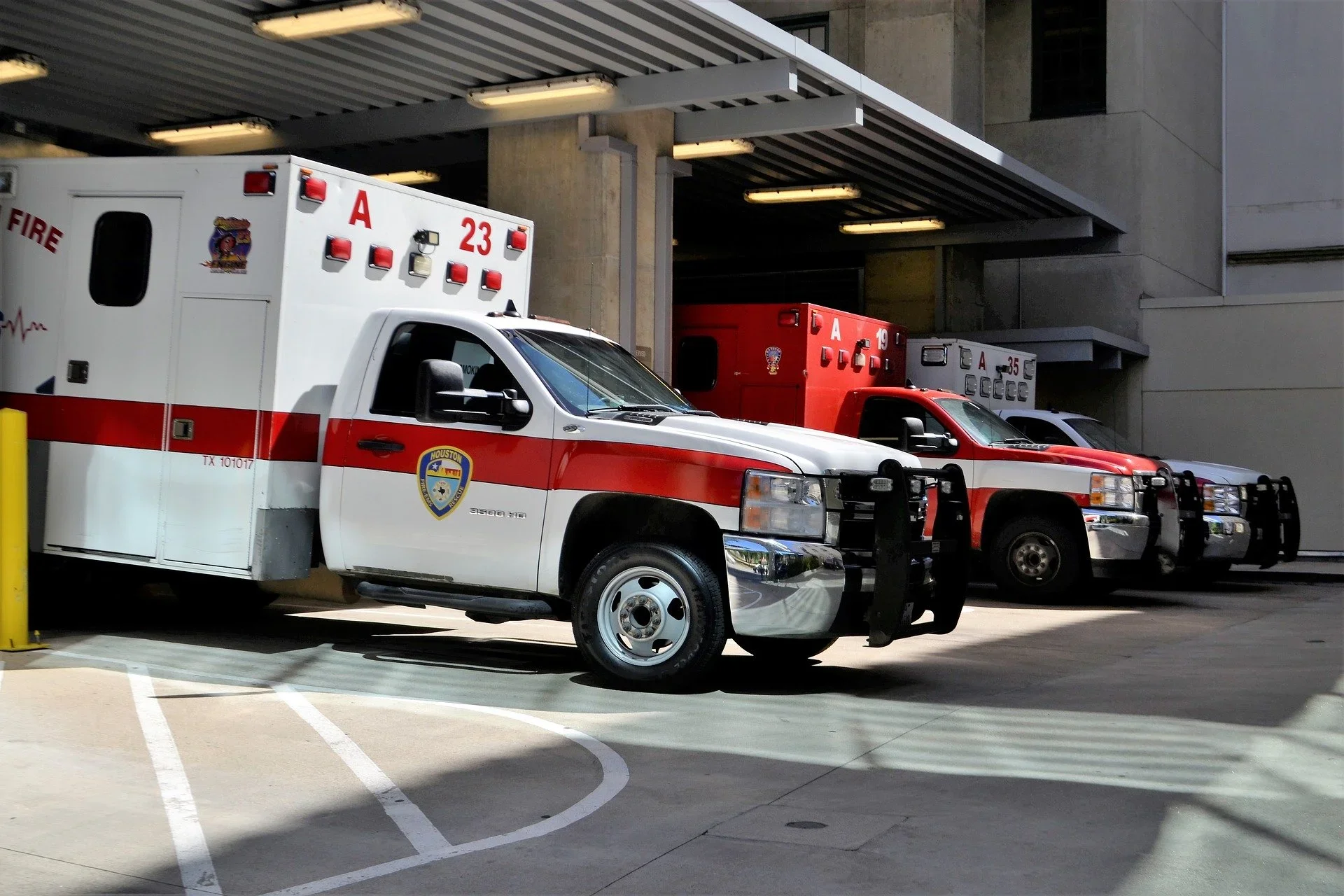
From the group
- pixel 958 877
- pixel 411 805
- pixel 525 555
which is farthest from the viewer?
pixel 525 555

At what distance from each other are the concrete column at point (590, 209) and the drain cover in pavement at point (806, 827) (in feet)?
33.5

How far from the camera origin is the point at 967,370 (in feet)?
58.1

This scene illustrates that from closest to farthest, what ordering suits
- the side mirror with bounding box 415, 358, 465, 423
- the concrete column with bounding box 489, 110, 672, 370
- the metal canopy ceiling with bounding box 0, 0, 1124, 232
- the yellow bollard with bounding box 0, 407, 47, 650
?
1. the side mirror with bounding box 415, 358, 465, 423
2. the yellow bollard with bounding box 0, 407, 47, 650
3. the metal canopy ceiling with bounding box 0, 0, 1124, 232
4. the concrete column with bounding box 489, 110, 672, 370

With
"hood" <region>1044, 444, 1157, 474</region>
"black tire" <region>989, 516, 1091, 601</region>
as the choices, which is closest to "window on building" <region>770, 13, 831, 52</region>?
"hood" <region>1044, 444, 1157, 474</region>

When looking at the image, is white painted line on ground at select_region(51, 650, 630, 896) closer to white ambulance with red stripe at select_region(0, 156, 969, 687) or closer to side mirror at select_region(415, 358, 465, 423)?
white ambulance with red stripe at select_region(0, 156, 969, 687)

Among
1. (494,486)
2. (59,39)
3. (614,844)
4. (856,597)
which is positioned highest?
(59,39)

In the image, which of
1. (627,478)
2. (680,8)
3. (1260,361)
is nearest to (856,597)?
(627,478)

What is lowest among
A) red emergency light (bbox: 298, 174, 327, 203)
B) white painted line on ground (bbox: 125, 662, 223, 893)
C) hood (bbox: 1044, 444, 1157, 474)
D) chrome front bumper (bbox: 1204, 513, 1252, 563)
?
white painted line on ground (bbox: 125, 662, 223, 893)

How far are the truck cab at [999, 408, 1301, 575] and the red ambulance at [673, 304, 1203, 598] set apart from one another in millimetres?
683

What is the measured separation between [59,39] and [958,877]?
12.7m

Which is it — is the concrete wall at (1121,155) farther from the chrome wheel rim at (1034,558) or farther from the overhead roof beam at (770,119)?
the chrome wheel rim at (1034,558)

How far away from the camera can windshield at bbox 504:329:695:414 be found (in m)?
8.89

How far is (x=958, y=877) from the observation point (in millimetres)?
4840

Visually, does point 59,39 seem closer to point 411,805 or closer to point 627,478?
point 627,478
